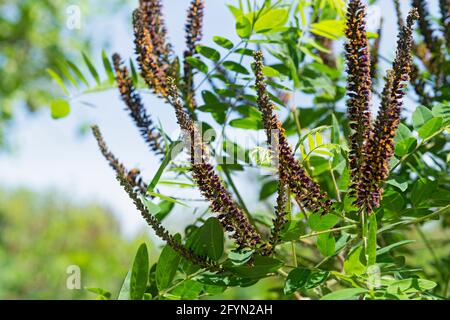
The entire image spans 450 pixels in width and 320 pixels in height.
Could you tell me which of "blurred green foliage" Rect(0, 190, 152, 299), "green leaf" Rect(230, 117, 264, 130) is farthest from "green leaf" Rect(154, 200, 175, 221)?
"blurred green foliage" Rect(0, 190, 152, 299)

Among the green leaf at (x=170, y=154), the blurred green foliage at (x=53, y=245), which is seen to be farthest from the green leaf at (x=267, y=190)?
the blurred green foliage at (x=53, y=245)

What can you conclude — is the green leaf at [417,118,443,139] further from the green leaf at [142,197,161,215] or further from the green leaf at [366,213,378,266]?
the green leaf at [142,197,161,215]

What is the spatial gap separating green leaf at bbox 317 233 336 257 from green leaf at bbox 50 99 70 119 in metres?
0.57

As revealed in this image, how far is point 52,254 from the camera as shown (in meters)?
9.35

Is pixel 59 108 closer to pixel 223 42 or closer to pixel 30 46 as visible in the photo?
pixel 223 42

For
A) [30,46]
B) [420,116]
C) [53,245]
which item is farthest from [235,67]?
[53,245]

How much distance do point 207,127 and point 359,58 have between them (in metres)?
0.36

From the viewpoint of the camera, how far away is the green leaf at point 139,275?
75cm

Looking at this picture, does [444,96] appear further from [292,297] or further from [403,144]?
[292,297]

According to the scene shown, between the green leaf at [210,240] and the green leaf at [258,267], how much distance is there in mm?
48

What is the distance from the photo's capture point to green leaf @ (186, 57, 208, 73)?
857mm

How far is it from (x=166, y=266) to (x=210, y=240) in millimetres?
78

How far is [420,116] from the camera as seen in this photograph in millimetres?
793

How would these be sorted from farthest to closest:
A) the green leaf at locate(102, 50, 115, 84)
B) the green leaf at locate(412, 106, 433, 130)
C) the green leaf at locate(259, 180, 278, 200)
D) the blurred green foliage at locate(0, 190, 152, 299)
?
the blurred green foliage at locate(0, 190, 152, 299) → the green leaf at locate(259, 180, 278, 200) → the green leaf at locate(102, 50, 115, 84) → the green leaf at locate(412, 106, 433, 130)
